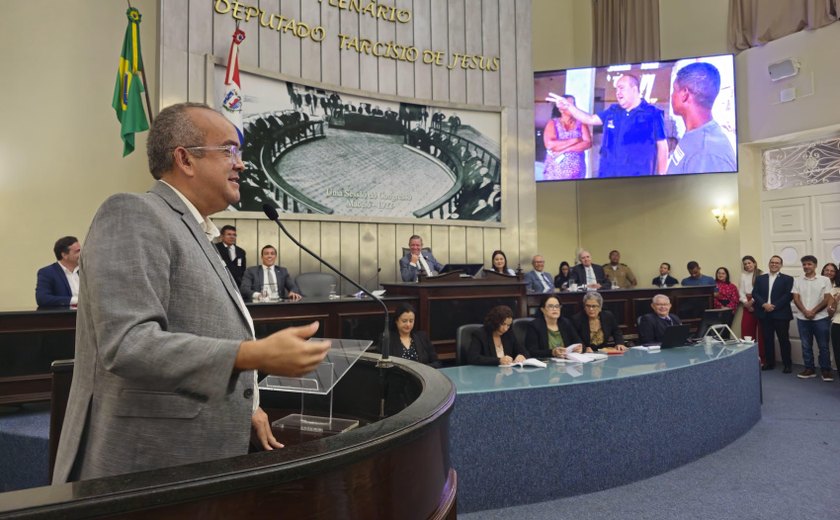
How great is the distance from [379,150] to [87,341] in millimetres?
6575

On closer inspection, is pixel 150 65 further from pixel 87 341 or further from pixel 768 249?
pixel 768 249

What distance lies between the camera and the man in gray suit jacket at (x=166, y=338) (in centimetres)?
83

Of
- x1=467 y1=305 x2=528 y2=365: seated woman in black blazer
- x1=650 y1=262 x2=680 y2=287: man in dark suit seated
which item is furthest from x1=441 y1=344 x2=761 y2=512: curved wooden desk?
x1=650 y1=262 x2=680 y2=287: man in dark suit seated

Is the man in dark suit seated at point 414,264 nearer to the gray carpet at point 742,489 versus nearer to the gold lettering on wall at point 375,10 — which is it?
the gold lettering on wall at point 375,10

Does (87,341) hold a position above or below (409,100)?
Result: below

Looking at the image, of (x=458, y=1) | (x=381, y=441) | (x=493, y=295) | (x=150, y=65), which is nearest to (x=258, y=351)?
(x=381, y=441)

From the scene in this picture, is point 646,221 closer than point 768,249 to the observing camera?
No

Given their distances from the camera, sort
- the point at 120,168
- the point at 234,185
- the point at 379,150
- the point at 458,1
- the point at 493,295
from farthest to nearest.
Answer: the point at 458,1, the point at 379,150, the point at 120,168, the point at 493,295, the point at 234,185

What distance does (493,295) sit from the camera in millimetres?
5590

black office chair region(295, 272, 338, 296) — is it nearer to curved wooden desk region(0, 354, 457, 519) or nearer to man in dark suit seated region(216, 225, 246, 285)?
man in dark suit seated region(216, 225, 246, 285)

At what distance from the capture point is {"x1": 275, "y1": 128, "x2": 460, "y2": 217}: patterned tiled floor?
685 centimetres

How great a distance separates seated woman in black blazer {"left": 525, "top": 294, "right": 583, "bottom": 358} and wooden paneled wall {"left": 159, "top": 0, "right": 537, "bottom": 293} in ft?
10.5

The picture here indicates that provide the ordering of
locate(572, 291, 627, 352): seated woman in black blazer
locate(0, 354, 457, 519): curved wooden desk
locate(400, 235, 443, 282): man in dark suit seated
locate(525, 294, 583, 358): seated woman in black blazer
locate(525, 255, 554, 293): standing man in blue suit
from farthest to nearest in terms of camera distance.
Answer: locate(525, 255, 554, 293): standing man in blue suit < locate(400, 235, 443, 282): man in dark suit seated < locate(572, 291, 627, 352): seated woman in black blazer < locate(525, 294, 583, 358): seated woman in black blazer < locate(0, 354, 457, 519): curved wooden desk

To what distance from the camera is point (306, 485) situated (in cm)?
78
